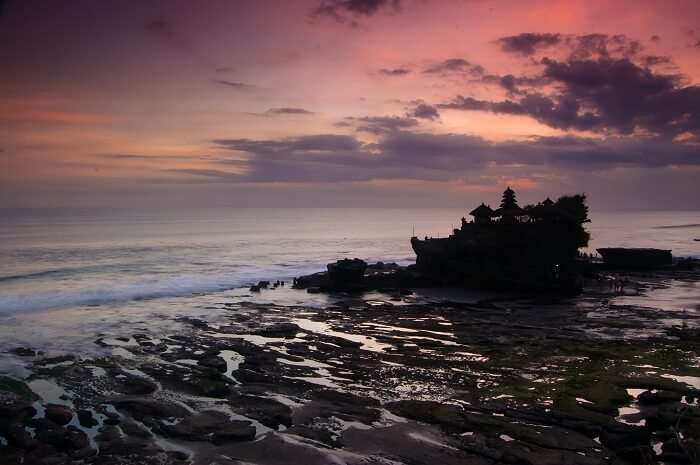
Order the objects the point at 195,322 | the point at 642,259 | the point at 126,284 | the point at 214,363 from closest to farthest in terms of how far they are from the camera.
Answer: the point at 214,363
the point at 195,322
the point at 126,284
the point at 642,259

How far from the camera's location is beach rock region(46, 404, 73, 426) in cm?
2292

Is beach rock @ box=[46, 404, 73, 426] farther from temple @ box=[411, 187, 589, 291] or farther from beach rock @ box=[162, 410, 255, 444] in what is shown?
temple @ box=[411, 187, 589, 291]

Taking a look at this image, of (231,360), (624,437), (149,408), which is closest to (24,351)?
(231,360)

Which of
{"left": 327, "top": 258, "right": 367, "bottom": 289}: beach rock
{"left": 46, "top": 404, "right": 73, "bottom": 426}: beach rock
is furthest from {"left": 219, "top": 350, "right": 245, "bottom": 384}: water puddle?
{"left": 327, "top": 258, "right": 367, "bottom": 289}: beach rock

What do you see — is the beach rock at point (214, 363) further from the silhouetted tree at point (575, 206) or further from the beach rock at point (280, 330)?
the silhouetted tree at point (575, 206)

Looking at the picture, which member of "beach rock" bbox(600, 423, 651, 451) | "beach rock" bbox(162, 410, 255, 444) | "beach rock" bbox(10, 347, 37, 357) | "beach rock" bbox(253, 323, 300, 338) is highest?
"beach rock" bbox(600, 423, 651, 451)

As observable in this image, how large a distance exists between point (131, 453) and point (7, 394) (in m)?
11.1

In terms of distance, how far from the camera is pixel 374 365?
31375 mm

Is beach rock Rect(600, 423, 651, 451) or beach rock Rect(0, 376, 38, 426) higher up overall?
beach rock Rect(600, 423, 651, 451)

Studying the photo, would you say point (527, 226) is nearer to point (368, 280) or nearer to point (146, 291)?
point (368, 280)

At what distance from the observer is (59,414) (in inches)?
919

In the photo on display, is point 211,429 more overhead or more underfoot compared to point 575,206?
more underfoot

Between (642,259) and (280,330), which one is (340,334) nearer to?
(280,330)

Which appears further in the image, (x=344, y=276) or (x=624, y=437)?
(x=344, y=276)
